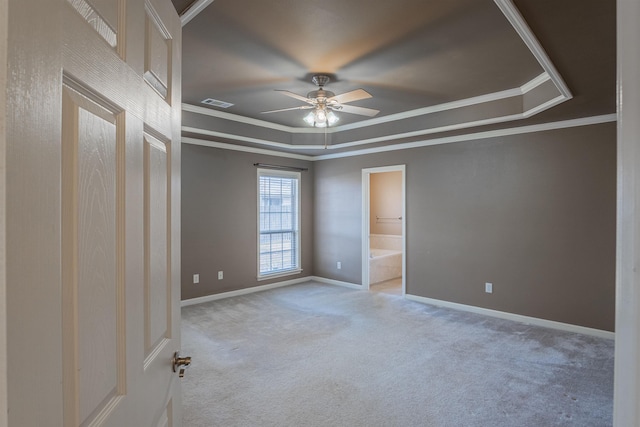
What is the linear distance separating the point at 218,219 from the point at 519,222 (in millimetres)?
4209

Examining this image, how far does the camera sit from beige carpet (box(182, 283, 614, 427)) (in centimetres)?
244

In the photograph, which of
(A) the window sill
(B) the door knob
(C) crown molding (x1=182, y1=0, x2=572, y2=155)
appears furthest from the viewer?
(A) the window sill

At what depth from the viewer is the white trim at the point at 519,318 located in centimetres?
395

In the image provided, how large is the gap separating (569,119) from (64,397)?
4912 millimetres

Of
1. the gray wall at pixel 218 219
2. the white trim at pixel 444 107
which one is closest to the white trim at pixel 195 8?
the gray wall at pixel 218 219

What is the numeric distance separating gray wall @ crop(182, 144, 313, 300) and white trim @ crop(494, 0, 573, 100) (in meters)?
4.24

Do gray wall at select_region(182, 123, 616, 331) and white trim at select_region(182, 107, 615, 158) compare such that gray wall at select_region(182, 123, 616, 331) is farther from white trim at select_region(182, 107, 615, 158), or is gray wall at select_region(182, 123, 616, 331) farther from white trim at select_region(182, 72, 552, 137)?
white trim at select_region(182, 72, 552, 137)

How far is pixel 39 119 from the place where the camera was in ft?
1.56

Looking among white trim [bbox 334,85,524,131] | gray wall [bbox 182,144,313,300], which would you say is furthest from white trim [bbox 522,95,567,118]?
gray wall [bbox 182,144,313,300]

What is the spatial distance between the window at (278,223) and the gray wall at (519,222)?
5.45ft

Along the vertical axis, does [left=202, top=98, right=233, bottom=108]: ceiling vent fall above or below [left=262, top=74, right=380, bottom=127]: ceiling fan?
above

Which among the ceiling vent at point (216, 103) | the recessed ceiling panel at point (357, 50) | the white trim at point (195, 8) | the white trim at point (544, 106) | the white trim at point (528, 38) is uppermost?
the ceiling vent at point (216, 103)

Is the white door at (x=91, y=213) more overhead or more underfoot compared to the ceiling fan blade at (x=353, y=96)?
more underfoot

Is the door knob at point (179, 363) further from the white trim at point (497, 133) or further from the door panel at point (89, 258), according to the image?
the white trim at point (497, 133)
